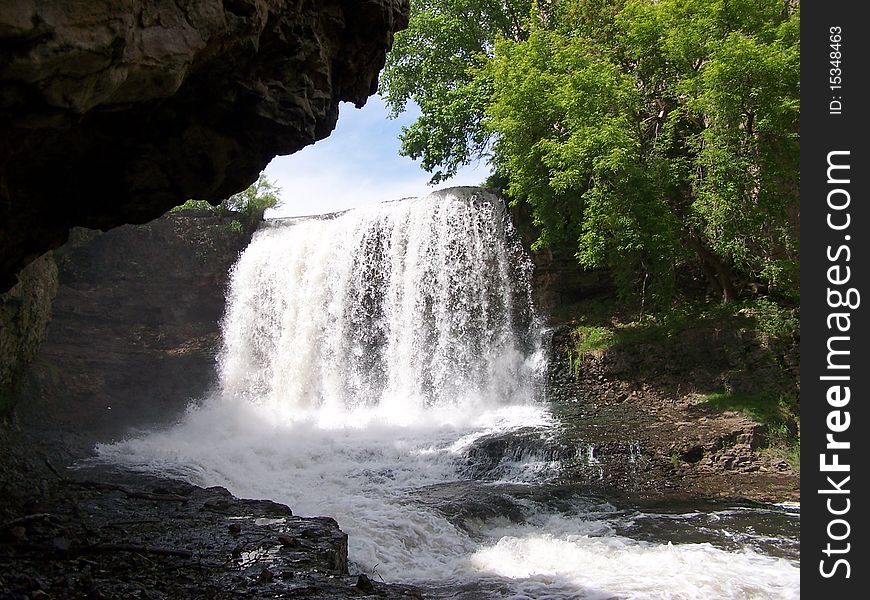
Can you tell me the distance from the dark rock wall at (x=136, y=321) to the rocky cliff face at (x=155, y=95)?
12559mm

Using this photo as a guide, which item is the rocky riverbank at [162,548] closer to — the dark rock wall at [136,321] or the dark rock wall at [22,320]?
the dark rock wall at [22,320]

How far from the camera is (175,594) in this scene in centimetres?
552

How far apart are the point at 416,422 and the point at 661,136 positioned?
30.0 ft

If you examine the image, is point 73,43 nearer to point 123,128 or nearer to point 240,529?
point 123,128

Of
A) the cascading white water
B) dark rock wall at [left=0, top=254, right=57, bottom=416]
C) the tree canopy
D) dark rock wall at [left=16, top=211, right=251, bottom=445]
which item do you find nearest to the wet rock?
the cascading white water

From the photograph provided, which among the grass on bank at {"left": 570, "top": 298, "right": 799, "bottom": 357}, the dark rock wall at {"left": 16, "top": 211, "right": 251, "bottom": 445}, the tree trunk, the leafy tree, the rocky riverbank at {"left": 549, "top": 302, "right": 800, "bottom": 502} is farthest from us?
the leafy tree

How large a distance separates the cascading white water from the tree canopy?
2926 millimetres

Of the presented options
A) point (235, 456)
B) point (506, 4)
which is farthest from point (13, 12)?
point (506, 4)

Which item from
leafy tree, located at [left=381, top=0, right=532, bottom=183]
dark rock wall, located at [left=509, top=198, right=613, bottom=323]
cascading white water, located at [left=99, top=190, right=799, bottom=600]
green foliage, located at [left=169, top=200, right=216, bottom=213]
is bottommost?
cascading white water, located at [left=99, top=190, right=799, bottom=600]

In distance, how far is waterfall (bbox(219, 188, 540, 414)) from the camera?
1822cm

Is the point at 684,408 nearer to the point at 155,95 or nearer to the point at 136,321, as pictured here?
the point at 155,95

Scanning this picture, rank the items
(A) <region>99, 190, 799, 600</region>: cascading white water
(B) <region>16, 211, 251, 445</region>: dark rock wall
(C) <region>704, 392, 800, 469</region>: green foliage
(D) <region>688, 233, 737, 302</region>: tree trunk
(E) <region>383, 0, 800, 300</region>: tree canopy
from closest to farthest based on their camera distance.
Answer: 1. (A) <region>99, 190, 799, 600</region>: cascading white water
2. (C) <region>704, 392, 800, 469</region>: green foliage
3. (E) <region>383, 0, 800, 300</region>: tree canopy
4. (D) <region>688, 233, 737, 302</region>: tree trunk
5. (B) <region>16, 211, 251, 445</region>: dark rock wall

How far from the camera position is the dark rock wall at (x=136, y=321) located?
64.9 ft

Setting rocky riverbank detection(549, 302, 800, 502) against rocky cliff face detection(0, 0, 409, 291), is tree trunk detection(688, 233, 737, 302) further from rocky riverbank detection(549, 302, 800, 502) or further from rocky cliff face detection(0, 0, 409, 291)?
rocky cliff face detection(0, 0, 409, 291)
